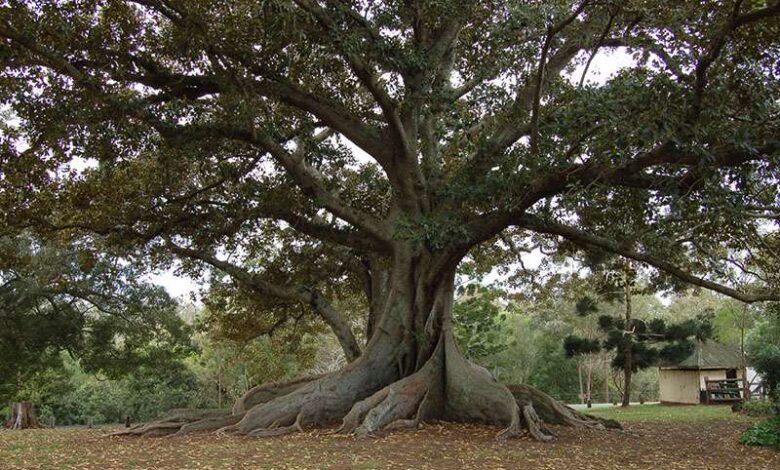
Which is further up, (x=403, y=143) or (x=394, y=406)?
(x=403, y=143)

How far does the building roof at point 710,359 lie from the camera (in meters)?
27.3

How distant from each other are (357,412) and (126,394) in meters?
23.4

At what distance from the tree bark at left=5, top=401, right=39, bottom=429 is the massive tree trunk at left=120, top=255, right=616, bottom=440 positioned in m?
10.4

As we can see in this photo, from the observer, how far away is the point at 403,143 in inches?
479

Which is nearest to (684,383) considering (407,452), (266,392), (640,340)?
(640,340)

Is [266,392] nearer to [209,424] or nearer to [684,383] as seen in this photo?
[209,424]

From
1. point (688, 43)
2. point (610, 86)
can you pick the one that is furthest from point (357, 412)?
point (688, 43)

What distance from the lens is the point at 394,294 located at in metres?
13.0

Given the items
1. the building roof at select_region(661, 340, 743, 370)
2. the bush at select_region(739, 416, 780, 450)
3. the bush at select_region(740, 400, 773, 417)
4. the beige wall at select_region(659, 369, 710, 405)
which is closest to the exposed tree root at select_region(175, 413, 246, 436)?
the bush at select_region(739, 416, 780, 450)

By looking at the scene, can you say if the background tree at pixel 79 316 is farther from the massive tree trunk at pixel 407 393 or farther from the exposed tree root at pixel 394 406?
the massive tree trunk at pixel 407 393

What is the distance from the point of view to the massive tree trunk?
11.3 meters

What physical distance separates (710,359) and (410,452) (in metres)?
23.1

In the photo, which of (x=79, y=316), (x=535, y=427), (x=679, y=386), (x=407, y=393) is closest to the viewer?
(x=535, y=427)

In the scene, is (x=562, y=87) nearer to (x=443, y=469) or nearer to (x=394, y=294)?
(x=394, y=294)
